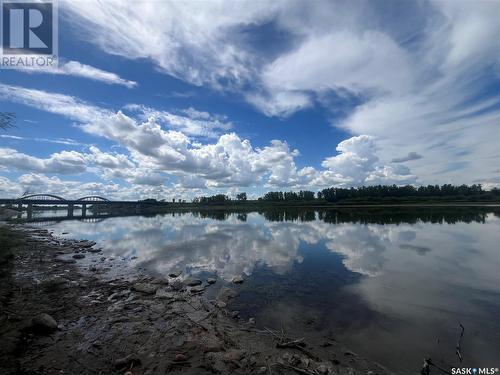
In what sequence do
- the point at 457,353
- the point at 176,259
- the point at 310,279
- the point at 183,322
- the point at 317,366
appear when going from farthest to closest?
the point at 176,259
the point at 310,279
the point at 183,322
the point at 457,353
the point at 317,366

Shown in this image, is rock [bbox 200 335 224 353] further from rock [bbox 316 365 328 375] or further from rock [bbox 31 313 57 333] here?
rock [bbox 31 313 57 333]

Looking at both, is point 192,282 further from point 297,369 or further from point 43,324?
point 297,369

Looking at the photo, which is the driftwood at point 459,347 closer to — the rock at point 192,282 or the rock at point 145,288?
the rock at point 192,282

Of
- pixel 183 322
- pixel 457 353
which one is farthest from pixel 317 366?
pixel 183 322

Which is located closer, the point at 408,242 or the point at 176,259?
the point at 176,259

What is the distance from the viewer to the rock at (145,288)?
1427 centimetres

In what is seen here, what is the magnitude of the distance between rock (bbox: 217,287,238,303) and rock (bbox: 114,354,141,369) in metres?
5.91

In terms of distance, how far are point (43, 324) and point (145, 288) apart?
5764mm

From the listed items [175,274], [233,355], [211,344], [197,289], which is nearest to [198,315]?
[211,344]

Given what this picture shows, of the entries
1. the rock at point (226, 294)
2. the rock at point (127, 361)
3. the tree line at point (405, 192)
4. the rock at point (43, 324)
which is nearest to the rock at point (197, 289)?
the rock at point (226, 294)

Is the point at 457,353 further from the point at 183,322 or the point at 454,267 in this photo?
the point at 454,267

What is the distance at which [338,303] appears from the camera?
40.8 ft

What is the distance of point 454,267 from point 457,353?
13768 mm

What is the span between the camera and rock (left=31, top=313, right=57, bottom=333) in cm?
892
